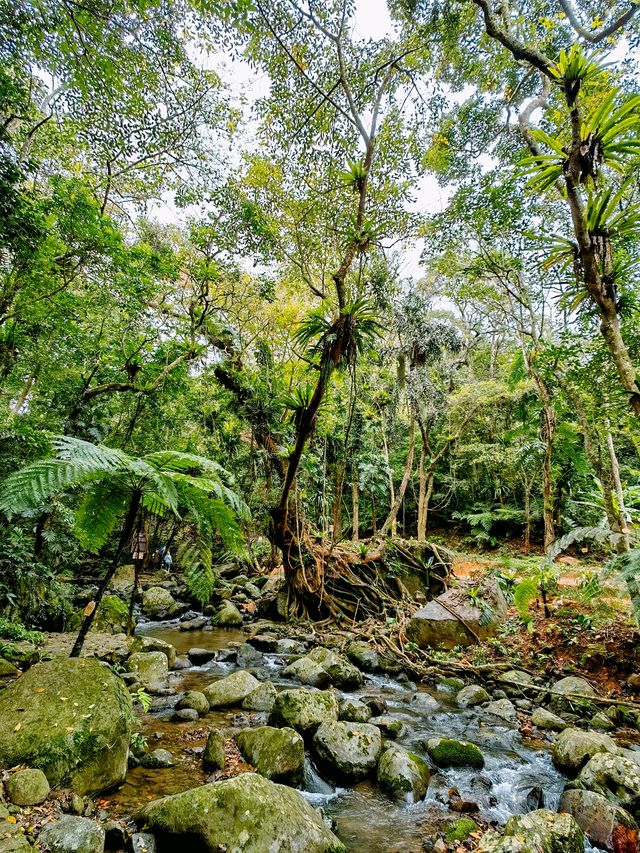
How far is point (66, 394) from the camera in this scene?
32.1 ft

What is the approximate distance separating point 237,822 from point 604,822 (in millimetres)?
2565

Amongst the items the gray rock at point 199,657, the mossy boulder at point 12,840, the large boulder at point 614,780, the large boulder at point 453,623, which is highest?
the large boulder at point 453,623

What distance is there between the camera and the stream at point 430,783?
2.86 m

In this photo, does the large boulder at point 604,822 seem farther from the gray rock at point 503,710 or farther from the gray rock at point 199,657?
the gray rock at point 199,657

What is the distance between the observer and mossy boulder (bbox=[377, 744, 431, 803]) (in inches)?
127

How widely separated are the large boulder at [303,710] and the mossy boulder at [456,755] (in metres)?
1.02

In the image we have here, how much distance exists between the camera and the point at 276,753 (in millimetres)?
3275

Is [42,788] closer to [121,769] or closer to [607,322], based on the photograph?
[121,769]

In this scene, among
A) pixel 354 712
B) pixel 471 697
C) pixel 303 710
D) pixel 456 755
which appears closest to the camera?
pixel 456 755

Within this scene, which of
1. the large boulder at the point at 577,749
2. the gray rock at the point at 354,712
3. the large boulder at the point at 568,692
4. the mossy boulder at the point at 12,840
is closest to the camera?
the mossy boulder at the point at 12,840

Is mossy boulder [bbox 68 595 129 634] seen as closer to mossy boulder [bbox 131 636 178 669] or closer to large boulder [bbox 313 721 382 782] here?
mossy boulder [bbox 131 636 178 669]

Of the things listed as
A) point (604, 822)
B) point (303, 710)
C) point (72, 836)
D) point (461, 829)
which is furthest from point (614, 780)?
point (72, 836)

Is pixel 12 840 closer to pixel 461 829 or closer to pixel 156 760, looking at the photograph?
pixel 156 760

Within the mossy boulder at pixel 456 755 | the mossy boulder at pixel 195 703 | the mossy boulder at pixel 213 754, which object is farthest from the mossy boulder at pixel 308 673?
the mossy boulder at pixel 213 754
